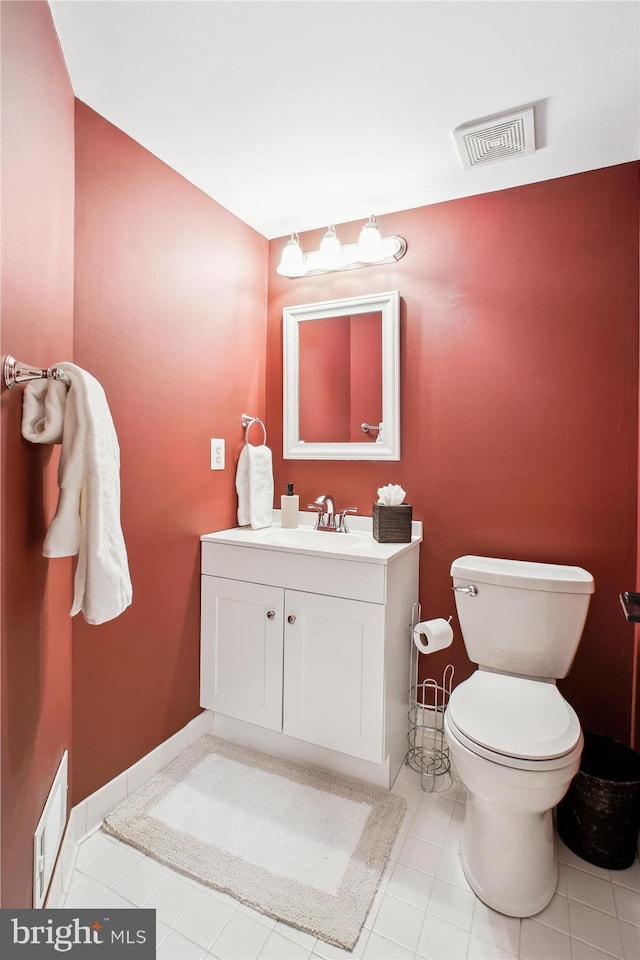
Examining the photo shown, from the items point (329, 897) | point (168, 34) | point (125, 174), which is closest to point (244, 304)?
point (125, 174)

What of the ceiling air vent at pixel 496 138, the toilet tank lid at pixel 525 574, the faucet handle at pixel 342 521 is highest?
the ceiling air vent at pixel 496 138

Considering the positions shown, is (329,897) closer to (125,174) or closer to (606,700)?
→ (606,700)

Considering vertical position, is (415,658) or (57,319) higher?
(57,319)

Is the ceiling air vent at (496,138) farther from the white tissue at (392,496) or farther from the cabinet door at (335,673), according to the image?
the cabinet door at (335,673)

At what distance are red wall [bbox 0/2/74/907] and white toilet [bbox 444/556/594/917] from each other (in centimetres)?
106

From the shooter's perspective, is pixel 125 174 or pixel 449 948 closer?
pixel 449 948

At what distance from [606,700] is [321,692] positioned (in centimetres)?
105

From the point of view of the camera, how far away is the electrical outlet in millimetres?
1980

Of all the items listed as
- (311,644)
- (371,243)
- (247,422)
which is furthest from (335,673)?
(371,243)

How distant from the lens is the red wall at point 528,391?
1674 mm

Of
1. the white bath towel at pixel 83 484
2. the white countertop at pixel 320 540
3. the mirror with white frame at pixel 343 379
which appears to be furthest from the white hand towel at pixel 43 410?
the mirror with white frame at pixel 343 379

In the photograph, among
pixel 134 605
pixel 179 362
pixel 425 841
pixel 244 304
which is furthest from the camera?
pixel 244 304

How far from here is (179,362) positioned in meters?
1.78

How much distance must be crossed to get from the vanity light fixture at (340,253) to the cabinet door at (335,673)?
1.46 meters
